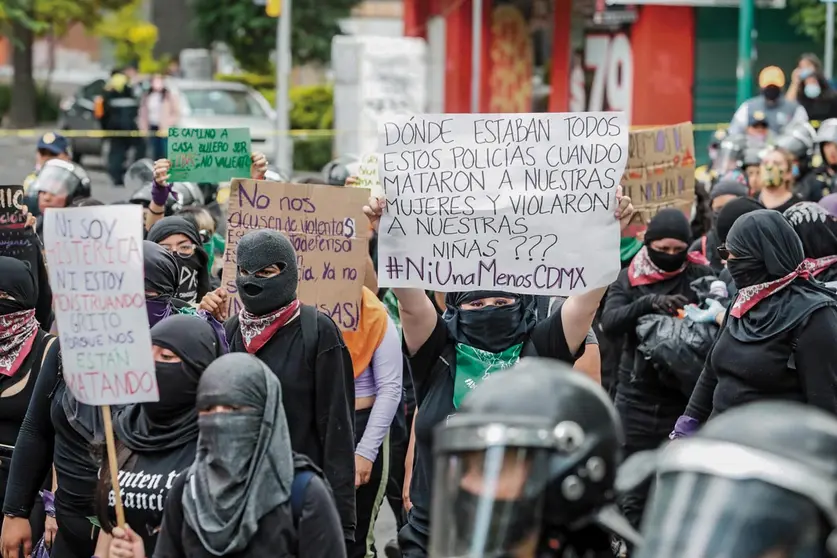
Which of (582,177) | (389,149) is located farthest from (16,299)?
(582,177)

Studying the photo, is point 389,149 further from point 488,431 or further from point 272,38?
point 272,38

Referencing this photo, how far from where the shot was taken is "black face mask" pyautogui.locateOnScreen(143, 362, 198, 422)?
15.7ft

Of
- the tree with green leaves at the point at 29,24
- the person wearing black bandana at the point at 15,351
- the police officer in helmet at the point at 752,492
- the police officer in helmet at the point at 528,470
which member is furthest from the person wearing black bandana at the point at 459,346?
the tree with green leaves at the point at 29,24

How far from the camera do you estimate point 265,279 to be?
5.58m

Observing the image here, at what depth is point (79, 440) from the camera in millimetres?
5375

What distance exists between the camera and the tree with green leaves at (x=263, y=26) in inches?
1401

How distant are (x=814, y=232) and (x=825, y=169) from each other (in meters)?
5.67

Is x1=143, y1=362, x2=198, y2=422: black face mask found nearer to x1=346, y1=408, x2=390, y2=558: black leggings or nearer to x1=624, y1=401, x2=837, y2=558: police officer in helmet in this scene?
x1=346, y1=408, x2=390, y2=558: black leggings

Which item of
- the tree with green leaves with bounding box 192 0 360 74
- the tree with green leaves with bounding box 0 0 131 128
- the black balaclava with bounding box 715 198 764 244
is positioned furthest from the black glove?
the tree with green leaves with bounding box 0 0 131 128

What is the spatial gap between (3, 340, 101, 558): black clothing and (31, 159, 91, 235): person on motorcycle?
169 inches

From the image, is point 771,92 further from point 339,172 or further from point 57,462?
point 57,462

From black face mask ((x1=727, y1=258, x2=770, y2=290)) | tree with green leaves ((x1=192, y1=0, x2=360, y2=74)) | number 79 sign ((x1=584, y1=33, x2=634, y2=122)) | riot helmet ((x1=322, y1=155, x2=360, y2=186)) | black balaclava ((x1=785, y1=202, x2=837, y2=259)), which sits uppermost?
tree with green leaves ((x1=192, y1=0, x2=360, y2=74))

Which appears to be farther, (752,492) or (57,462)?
(57,462)

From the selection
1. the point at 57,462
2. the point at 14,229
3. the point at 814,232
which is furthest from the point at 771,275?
the point at 14,229
